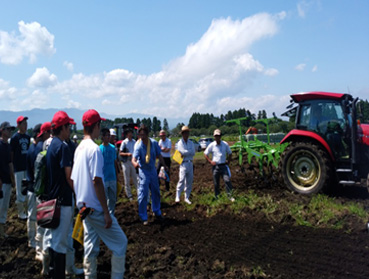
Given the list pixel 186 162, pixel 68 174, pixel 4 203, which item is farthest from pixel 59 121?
pixel 186 162

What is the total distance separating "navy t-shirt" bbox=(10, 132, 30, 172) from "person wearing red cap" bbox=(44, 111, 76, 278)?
3.36 metres

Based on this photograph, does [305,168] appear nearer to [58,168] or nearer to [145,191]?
[145,191]

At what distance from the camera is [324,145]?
23.6 feet

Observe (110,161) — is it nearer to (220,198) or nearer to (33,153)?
(33,153)

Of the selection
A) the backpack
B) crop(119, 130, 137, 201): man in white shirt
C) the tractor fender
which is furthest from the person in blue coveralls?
the tractor fender

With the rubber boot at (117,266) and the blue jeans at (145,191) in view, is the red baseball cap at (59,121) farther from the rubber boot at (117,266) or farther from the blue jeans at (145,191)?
the blue jeans at (145,191)

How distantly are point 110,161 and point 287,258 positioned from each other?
3.34 metres

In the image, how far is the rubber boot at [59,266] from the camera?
339 centimetres

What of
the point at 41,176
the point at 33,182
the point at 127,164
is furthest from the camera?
the point at 127,164

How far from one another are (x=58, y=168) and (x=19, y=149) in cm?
355

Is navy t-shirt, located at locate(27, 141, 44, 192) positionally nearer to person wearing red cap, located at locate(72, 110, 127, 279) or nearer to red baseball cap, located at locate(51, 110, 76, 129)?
red baseball cap, located at locate(51, 110, 76, 129)

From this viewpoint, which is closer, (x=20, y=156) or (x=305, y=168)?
(x=20, y=156)

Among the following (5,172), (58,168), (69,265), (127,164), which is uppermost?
(58,168)

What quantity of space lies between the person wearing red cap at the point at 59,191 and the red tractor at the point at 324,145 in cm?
550
